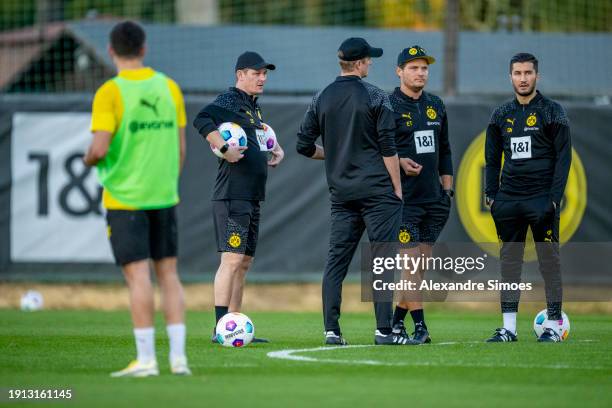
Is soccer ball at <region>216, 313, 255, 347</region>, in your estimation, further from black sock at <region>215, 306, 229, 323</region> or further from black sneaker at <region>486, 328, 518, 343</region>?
black sneaker at <region>486, 328, 518, 343</region>

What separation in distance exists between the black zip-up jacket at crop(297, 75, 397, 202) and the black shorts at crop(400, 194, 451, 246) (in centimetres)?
77

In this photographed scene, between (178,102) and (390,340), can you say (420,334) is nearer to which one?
(390,340)

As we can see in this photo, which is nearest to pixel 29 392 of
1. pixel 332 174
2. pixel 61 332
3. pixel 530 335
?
pixel 332 174

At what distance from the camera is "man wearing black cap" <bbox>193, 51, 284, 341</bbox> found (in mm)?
9953

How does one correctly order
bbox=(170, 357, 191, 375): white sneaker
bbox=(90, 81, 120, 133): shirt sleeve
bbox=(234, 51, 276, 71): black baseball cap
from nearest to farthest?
bbox=(90, 81, 120, 133): shirt sleeve → bbox=(170, 357, 191, 375): white sneaker → bbox=(234, 51, 276, 71): black baseball cap

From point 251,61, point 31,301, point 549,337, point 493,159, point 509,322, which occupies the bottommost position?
point 31,301

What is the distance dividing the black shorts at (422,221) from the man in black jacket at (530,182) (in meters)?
0.51

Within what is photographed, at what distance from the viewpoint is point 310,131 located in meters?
9.66

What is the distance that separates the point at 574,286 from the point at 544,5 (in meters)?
9.56

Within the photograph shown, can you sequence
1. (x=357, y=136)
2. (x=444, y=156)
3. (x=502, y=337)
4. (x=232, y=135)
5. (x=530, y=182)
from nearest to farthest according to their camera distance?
(x=357, y=136) → (x=232, y=135) → (x=502, y=337) → (x=530, y=182) → (x=444, y=156)

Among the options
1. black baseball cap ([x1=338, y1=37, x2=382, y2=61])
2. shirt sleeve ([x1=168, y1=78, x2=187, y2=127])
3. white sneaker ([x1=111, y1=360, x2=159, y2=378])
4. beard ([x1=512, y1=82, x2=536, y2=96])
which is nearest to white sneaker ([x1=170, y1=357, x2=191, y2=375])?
white sneaker ([x1=111, y1=360, x2=159, y2=378])

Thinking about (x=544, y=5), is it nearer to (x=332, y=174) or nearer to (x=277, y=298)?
(x=277, y=298)

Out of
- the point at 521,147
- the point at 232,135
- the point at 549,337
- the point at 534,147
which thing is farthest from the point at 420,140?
the point at 549,337

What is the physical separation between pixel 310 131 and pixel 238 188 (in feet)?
2.69
